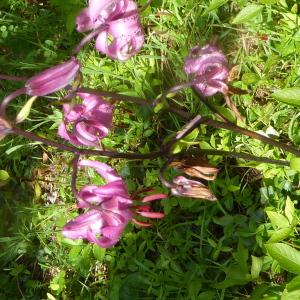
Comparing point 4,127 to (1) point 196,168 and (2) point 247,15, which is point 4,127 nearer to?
(1) point 196,168

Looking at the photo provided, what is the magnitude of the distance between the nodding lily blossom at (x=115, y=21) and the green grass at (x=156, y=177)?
462mm

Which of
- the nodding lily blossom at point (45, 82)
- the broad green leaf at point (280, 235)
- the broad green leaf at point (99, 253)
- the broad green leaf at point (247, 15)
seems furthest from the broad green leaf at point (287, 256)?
the broad green leaf at point (99, 253)

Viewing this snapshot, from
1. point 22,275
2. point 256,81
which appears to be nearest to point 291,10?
point 256,81

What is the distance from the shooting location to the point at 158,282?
1.78m

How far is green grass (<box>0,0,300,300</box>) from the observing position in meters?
1.66

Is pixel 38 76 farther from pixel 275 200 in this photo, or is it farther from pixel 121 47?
pixel 275 200

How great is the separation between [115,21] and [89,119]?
0.68 ft

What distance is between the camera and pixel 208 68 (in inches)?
41.9

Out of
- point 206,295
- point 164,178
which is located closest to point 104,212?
point 164,178

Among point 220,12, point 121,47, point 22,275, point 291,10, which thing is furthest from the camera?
point 22,275

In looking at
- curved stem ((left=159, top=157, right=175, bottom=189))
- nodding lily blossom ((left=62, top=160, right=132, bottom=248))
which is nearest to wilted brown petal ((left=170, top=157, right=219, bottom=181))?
curved stem ((left=159, top=157, right=175, bottom=189))

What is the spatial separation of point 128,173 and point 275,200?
557mm

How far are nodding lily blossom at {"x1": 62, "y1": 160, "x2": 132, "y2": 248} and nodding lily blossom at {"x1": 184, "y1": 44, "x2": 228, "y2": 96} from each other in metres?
0.25

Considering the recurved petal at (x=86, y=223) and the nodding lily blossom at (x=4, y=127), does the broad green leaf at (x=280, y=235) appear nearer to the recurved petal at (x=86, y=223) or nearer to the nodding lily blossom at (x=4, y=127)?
the recurved petal at (x=86, y=223)
